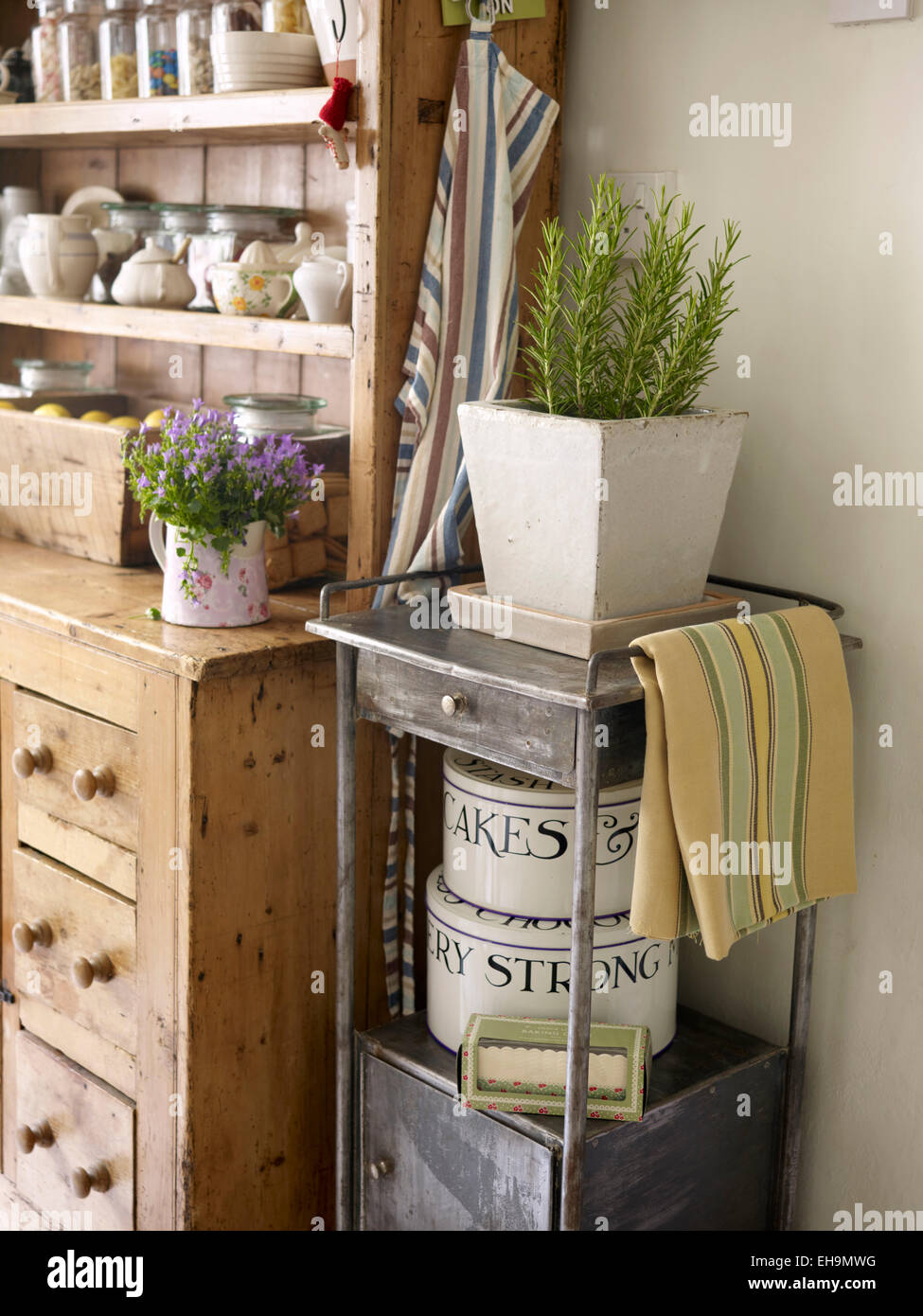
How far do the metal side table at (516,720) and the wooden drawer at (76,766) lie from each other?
0.31 metres

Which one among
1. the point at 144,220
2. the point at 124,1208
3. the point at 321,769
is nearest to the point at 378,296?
the point at 321,769

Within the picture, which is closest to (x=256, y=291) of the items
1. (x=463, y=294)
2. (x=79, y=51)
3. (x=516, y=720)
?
(x=463, y=294)

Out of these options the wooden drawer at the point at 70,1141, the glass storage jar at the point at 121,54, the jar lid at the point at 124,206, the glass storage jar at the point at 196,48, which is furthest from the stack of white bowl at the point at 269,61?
the wooden drawer at the point at 70,1141

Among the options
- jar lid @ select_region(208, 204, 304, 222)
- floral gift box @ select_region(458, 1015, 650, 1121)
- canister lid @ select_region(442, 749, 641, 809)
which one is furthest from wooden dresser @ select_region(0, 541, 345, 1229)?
jar lid @ select_region(208, 204, 304, 222)

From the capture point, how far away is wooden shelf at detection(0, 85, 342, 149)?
71.2 inches

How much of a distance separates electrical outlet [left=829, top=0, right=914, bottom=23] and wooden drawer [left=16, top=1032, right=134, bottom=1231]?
1.65 meters

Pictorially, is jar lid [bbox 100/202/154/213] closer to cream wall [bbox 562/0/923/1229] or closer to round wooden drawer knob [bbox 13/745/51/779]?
cream wall [bbox 562/0/923/1229]

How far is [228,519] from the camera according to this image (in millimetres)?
1775

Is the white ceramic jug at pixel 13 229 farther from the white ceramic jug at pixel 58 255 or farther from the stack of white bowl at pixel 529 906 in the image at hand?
the stack of white bowl at pixel 529 906

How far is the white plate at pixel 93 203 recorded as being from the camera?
2.58 meters

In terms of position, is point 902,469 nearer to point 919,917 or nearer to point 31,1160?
point 919,917

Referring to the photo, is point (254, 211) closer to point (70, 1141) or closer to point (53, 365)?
point (53, 365)

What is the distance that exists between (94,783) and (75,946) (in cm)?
28

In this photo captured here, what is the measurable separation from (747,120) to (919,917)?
1028 millimetres
